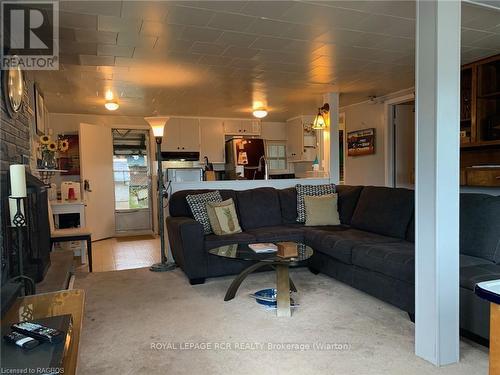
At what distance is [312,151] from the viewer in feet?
23.2

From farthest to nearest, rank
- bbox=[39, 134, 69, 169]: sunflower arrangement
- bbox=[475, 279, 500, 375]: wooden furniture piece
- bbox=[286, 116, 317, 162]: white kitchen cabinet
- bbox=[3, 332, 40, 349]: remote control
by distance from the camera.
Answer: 1. bbox=[286, 116, 317, 162]: white kitchen cabinet
2. bbox=[39, 134, 69, 169]: sunflower arrangement
3. bbox=[3, 332, 40, 349]: remote control
4. bbox=[475, 279, 500, 375]: wooden furniture piece

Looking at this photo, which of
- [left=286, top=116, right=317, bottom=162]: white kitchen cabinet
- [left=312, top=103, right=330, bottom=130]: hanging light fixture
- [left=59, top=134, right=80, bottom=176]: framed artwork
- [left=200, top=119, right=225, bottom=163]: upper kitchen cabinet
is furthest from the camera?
[left=200, top=119, right=225, bottom=163]: upper kitchen cabinet

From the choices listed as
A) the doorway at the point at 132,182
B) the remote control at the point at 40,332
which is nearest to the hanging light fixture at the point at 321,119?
the doorway at the point at 132,182

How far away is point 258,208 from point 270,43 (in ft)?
6.57

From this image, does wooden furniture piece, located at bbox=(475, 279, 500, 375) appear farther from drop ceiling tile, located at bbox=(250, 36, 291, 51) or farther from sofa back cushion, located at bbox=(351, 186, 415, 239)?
drop ceiling tile, located at bbox=(250, 36, 291, 51)

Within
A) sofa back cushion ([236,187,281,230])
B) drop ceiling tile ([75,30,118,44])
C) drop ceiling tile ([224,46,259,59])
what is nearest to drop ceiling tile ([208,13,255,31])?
drop ceiling tile ([224,46,259,59])

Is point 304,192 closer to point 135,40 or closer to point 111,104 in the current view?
point 135,40

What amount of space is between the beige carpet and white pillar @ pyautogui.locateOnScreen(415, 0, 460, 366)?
0.84 feet

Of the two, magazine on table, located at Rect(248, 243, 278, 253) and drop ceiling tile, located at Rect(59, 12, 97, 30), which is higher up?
drop ceiling tile, located at Rect(59, 12, 97, 30)

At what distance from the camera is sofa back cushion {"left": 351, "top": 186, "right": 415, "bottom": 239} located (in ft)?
11.5

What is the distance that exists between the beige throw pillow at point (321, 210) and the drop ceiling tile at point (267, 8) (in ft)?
7.77

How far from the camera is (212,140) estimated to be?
7.24 metres

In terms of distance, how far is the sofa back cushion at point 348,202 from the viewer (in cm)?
436

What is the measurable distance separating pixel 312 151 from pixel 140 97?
3.37 m
